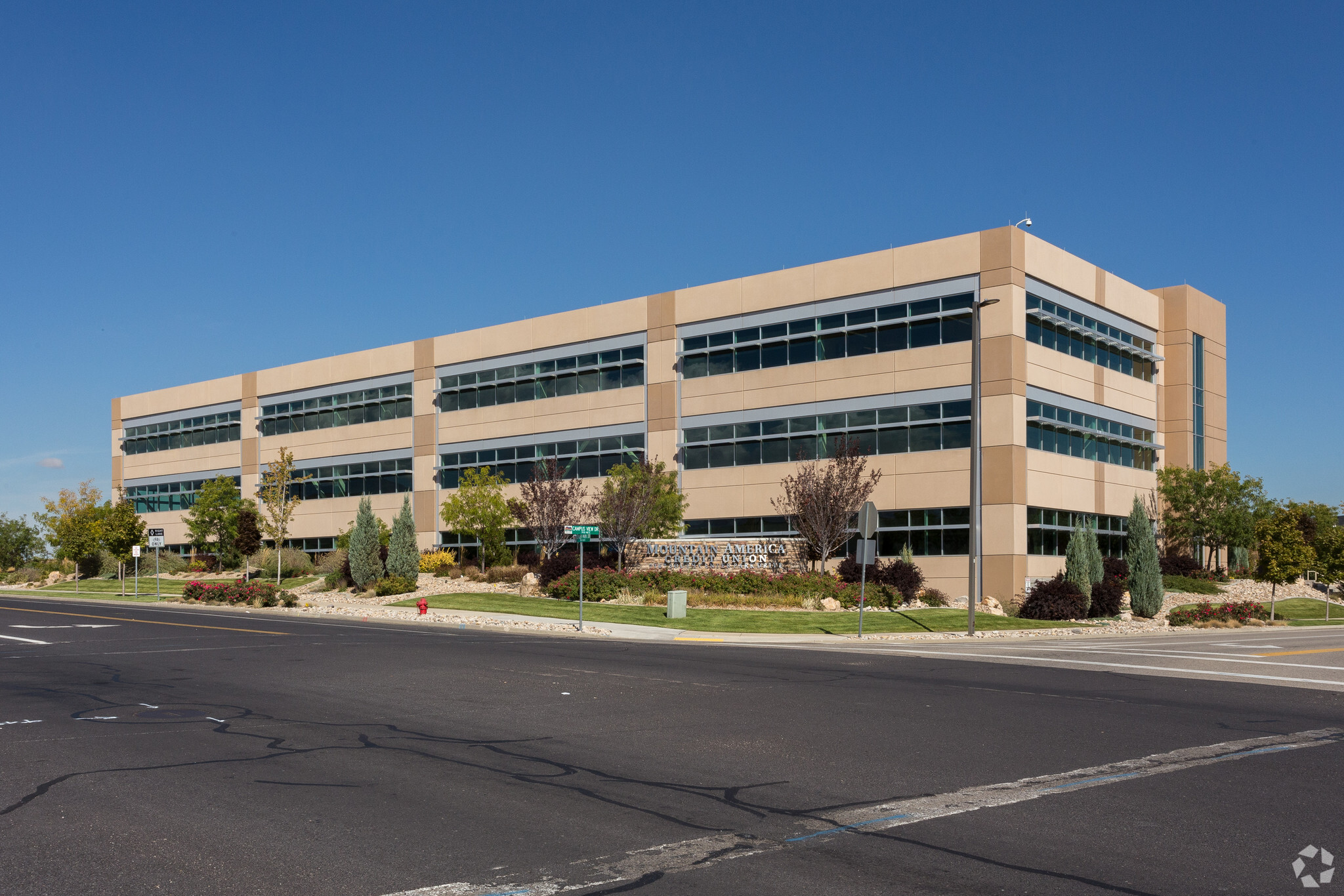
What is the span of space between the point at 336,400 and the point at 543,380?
17.7m

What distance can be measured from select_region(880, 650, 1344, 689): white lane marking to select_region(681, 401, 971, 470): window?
804 inches

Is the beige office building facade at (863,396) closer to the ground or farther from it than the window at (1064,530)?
farther from it

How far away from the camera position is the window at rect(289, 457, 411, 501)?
2464 inches

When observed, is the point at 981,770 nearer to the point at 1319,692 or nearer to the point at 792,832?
the point at 792,832

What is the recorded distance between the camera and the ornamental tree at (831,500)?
38344 mm

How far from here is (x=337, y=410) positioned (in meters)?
66.5

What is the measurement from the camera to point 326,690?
1422cm

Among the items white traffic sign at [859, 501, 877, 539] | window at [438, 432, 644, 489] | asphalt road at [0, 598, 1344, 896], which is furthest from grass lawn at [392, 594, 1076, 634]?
window at [438, 432, 644, 489]

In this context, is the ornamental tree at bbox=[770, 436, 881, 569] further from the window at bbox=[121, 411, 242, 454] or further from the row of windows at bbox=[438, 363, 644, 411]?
the window at bbox=[121, 411, 242, 454]

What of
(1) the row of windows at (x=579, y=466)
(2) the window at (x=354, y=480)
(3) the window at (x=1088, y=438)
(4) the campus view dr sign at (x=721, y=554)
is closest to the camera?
(4) the campus view dr sign at (x=721, y=554)

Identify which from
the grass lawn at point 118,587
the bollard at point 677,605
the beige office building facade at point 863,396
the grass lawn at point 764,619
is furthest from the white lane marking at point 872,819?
the grass lawn at point 118,587

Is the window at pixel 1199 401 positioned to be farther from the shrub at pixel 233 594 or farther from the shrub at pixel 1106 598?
the shrub at pixel 233 594

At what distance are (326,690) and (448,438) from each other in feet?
153

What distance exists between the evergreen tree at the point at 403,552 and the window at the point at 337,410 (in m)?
17.2
